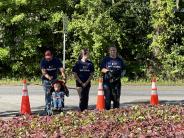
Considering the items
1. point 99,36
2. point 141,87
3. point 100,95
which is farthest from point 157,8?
point 100,95

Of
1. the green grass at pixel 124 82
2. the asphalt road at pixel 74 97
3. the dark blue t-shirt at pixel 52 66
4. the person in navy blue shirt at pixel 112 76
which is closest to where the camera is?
the dark blue t-shirt at pixel 52 66

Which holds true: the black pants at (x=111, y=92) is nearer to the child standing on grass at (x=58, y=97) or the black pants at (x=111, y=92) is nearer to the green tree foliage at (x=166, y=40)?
the child standing on grass at (x=58, y=97)

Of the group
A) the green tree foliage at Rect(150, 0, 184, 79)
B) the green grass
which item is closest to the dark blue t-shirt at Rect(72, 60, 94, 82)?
the green grass

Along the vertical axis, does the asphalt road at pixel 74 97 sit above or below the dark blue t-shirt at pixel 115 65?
below

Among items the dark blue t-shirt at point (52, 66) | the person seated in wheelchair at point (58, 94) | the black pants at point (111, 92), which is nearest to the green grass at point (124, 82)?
the black pants at point (111, 92)

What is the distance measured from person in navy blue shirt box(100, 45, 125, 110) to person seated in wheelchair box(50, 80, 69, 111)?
1105mm

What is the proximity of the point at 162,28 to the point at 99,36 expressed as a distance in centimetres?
354

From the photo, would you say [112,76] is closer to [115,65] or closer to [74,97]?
[115,65]

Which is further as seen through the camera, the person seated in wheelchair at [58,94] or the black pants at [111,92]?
the black pants at [111,92]

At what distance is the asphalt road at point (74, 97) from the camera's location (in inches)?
662

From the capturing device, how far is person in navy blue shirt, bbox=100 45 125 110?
13891 millimetres

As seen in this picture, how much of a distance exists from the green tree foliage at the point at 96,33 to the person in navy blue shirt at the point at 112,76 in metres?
13.8

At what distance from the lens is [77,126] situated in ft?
30.6

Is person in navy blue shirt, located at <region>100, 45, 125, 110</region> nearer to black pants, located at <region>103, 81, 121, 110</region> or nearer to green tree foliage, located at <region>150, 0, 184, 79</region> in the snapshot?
black pants, located at <region>103, 81, 121, 110</region>
